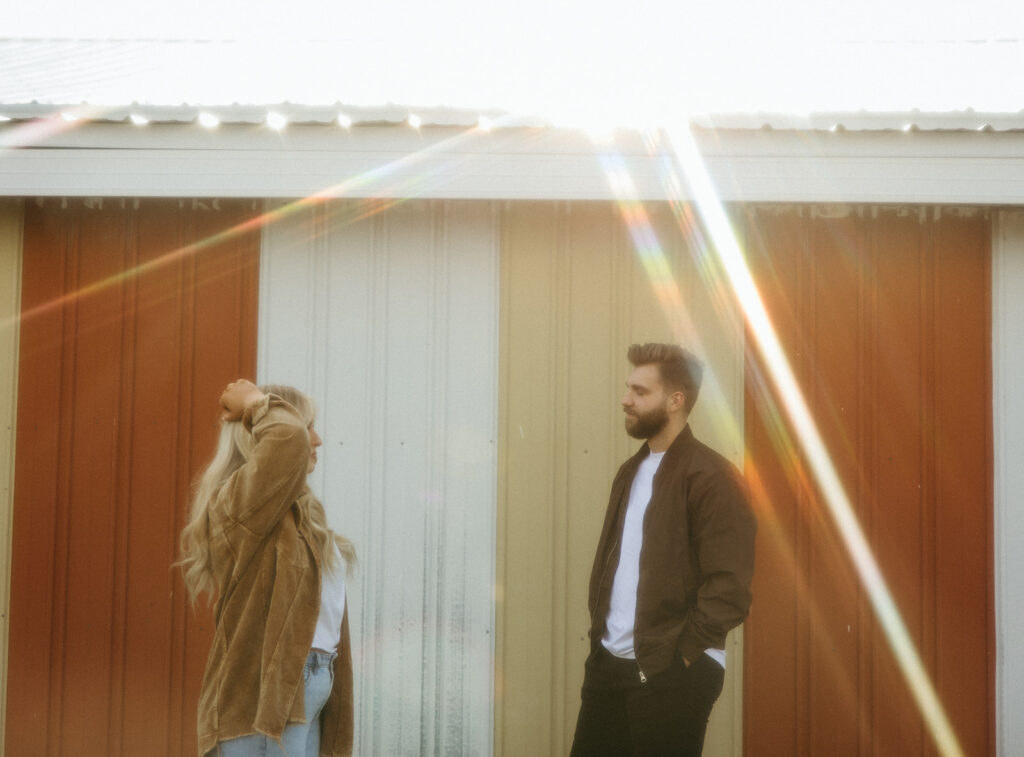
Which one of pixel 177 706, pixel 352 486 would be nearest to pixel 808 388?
pixel 352 486

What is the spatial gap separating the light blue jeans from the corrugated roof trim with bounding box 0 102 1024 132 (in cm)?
232

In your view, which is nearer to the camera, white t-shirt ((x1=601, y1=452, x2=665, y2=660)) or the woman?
the woman

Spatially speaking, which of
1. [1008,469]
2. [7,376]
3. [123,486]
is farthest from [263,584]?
[1008,469]

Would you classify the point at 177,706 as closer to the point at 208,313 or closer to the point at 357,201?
the point at 208,313

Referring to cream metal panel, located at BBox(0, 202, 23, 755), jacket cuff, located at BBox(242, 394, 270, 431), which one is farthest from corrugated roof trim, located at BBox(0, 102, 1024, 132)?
jacket cuff, located at BBox(242, 394, 270, 431)

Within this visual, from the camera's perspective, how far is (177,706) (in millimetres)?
4199

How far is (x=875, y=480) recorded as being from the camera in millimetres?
4176

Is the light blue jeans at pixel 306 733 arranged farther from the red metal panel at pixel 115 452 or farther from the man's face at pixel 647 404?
the red metal panel at pixel 115 452

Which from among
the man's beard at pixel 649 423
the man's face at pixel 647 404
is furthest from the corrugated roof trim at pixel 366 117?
the man's beard at pixel 649 423

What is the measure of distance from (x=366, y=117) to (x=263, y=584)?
2.16m

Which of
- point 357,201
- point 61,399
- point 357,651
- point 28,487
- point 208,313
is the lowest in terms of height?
point 357,651

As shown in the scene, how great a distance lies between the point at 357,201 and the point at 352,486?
1.38 metres

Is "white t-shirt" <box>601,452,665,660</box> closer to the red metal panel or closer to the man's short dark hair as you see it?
→ the man's short dark hair

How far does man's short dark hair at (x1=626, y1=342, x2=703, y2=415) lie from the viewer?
343 centimetres
